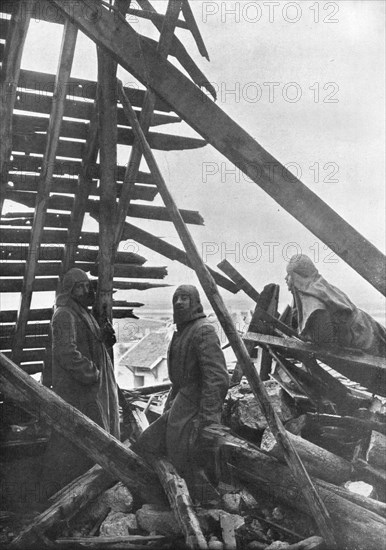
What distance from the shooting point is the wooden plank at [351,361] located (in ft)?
14.9

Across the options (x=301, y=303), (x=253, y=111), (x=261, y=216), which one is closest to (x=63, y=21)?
(x=301, y=303)

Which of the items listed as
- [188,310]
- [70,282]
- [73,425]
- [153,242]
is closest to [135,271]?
[153,242]

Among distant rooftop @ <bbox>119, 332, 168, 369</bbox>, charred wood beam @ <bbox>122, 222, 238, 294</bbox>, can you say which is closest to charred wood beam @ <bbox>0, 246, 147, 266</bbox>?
charred wood beam @ <bbox>122, 222, 238, 294</bbox>

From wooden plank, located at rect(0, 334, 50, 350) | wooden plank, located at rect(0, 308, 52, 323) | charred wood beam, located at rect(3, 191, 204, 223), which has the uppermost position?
charred wood beam, located at rect(3, 191, 204, 223)

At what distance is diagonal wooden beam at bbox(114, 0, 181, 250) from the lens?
4273 mm

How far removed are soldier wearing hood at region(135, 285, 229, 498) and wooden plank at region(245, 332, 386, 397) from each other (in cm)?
126

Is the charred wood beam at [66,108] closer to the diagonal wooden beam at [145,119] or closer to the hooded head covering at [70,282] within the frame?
the diagonal wooden beam at [145,119]

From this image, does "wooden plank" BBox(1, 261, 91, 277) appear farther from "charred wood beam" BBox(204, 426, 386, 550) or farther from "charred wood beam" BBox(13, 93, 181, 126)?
"charred wood beam" BBox(204, 426, 386, 550)

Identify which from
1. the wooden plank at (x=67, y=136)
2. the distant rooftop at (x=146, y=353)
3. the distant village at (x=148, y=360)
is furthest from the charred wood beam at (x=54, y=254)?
the distant rooftop at (x=146, y=353)

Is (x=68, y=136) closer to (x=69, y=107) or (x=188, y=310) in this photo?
(x=69, y=107)

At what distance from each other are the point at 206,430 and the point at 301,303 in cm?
195

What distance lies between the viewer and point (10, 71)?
416 cm

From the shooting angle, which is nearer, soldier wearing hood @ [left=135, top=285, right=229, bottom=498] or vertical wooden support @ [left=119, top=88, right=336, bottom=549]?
vertical wooden support @ [left=119, top=88, right=336, bottom=549]

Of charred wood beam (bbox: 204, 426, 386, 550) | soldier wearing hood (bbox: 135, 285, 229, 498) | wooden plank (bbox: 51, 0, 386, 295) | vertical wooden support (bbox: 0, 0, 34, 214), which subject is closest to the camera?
wooden plank (bbox: 51, 0, 386, 295)
